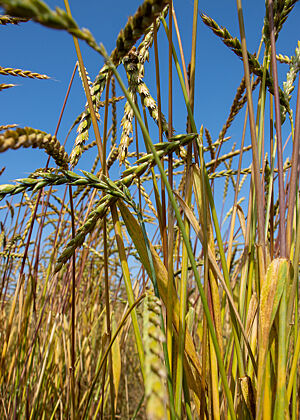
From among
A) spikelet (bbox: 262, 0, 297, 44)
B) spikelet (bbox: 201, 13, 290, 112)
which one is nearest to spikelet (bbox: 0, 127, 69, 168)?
spikelet (bbox: 201, 13, 290, 112)

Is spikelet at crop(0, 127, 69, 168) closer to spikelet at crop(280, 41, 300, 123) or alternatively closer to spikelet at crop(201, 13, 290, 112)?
spikelet at crop(201, 13, 290, 112)

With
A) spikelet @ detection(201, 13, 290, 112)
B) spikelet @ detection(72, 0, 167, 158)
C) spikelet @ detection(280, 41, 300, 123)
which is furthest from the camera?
spikelet @ detection(280, 41, 300, 123)

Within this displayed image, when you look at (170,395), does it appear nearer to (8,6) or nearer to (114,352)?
(8,6)

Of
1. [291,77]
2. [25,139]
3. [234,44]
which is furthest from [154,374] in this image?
[291,77]

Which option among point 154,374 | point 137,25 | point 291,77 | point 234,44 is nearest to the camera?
point 154,374

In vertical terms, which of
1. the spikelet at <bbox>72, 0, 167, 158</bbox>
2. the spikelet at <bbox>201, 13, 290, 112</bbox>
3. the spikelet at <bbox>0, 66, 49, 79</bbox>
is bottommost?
the spikelet at <bbox>72, 0, 167, 158</bbox>

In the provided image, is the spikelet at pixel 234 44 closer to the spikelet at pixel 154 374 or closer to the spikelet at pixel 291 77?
the spikelet at pixel 291 77

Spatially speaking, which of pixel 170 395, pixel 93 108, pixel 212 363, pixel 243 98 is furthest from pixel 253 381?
pixel 243 98

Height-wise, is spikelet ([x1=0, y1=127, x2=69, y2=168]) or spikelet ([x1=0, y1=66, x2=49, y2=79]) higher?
spikelet ([x1=0, y1=66, x2=49, y2=79])

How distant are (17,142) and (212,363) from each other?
40 centimetres

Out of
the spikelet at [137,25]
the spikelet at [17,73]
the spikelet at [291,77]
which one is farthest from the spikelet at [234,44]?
the spikelet at [17,73]

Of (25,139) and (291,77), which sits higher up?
(291,77)

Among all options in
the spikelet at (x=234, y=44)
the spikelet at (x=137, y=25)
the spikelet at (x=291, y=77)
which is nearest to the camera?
the spikelet at (x=137, y=25)

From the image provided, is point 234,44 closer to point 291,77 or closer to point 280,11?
point 280,11
